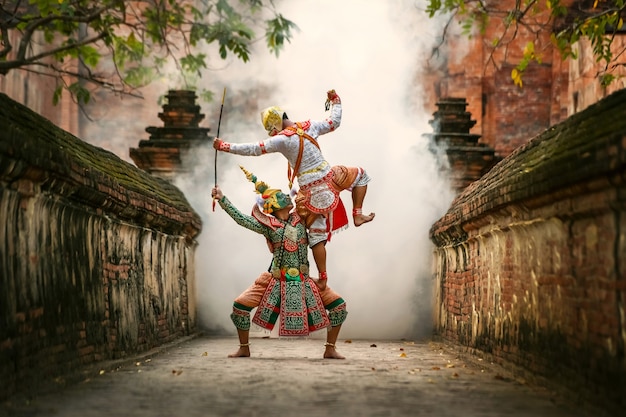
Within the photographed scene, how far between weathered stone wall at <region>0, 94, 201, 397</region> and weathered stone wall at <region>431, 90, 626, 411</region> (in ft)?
10.5

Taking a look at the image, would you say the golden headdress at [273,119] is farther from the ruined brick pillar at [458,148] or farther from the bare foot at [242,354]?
the ruined brick pillar at [458,148]

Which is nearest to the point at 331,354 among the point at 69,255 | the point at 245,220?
the point at 245,220

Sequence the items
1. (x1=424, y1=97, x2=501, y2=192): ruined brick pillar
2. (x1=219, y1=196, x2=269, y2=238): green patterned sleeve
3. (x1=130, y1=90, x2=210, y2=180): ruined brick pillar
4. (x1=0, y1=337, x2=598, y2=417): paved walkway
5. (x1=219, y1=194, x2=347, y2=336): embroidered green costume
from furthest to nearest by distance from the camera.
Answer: (x1=130, y1=90, x2=210, y2=180): ruined brick pillar, (x1=424, y1=97, x2=501, y2=192): ruined brick pillar, (x1=219, y1=196, x2=269, y2=238): green patterned sleeve, (x1=219, y1=194, x2=347, y2=336): embroidered green costume, (x1=0, y1=337, x2=598, y2=417): paved walkway

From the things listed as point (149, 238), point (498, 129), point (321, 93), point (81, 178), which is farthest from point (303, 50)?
point (81, 178)

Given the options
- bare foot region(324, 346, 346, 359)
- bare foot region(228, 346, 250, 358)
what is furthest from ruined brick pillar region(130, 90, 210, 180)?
bare foot region(324, 346, 346, 359)

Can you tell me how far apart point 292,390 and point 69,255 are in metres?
1.99

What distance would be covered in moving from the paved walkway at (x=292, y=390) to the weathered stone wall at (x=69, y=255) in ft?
0.86

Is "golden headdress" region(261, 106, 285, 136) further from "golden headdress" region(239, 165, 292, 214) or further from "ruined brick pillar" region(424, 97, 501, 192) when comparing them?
"ruined brick pillar" region(424, 97, 501, 192)

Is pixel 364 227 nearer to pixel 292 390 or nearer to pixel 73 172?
pixel 73 172

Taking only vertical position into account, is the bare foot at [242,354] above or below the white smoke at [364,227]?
below

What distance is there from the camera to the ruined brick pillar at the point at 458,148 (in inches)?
564

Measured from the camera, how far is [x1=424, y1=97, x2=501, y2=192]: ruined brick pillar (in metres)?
14.3

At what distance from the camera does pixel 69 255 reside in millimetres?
7266

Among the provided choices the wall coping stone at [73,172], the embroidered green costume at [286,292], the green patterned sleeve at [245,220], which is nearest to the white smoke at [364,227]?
the wall coping stone at [73,172]
